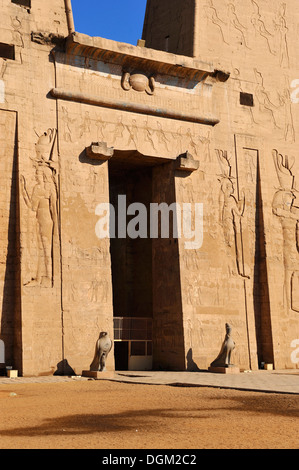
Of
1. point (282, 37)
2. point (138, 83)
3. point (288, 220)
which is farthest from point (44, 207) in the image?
point (282, 37)

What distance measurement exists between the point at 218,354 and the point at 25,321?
598 centimetres

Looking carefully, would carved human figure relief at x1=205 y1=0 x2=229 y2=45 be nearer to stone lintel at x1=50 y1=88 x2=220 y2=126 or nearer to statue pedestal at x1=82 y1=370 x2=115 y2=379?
stone lintel at x1=50 y1=88 x2=220 y2=126

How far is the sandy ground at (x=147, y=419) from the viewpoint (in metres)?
7.21

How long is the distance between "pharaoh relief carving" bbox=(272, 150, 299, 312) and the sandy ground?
9738 mm

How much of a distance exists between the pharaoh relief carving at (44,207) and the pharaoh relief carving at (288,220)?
806 centimetres

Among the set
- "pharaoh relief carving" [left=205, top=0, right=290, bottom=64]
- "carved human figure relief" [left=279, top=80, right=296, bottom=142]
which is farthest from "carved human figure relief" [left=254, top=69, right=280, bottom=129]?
"pharaoh relief carving" [left=205, top=0, right=290, bottom=64]

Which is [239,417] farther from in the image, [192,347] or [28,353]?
[192,347]

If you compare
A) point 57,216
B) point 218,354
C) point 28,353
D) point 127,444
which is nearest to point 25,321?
point 28,353

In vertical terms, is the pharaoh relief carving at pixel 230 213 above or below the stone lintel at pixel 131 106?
below

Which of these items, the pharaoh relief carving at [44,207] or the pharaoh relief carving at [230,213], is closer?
the pharaoh relief carving at [44,207]

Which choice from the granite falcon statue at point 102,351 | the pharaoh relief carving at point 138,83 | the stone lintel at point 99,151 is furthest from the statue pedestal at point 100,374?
the pharaoh relief carving at point 138,83

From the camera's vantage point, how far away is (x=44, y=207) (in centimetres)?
1872

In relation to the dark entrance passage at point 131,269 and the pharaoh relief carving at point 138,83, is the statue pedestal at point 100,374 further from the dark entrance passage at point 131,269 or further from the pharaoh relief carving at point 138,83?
the pharaoh relief carving at point 138,83

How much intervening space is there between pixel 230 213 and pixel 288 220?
2.54m
